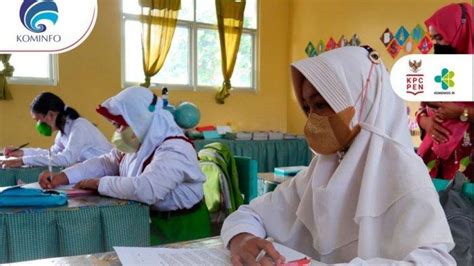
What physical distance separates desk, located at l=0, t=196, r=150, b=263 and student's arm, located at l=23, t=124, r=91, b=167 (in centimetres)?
150

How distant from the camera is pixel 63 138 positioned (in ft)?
11.4

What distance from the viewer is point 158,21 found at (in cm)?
582

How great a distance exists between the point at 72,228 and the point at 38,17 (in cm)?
301

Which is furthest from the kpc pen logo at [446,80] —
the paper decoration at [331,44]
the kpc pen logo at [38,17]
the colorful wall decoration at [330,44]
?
the paper decoration at [331,44]

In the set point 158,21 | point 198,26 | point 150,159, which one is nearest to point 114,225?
point 150,159

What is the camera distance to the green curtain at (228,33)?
6.32 m

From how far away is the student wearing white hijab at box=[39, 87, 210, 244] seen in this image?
190 centimetres

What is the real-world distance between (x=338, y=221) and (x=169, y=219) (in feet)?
3.86

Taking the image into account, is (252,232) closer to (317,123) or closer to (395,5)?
(317,123)

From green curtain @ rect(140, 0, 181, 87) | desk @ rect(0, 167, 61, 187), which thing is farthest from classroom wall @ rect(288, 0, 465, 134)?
desk @ rect(0, 167, 61, 187)

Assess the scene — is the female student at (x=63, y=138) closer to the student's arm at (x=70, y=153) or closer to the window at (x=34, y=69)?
the student's arm at (x=70, y=153)

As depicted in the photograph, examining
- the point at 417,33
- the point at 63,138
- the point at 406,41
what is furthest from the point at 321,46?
the point at 63,138

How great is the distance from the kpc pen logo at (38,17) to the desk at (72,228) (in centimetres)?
266

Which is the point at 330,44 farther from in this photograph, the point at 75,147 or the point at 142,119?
the point at 142,119
